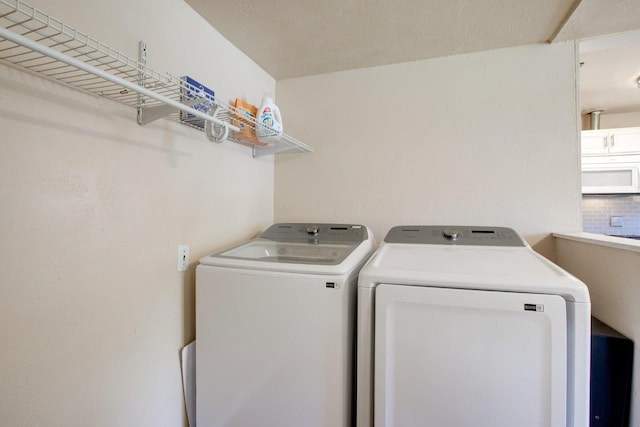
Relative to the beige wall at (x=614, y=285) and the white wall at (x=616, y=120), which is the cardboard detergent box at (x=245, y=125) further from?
the white wall at (x=616, y=120)

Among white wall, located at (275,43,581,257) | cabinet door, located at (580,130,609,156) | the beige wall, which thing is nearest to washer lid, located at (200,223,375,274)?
white wall, located at (275,43,581,257)

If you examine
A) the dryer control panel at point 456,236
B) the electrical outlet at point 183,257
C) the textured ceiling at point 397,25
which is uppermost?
the textured ceiling at point 397,25

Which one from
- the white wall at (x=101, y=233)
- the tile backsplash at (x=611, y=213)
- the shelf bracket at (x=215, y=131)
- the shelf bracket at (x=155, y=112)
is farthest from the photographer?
the tile backsplash at (x=611, y=213)

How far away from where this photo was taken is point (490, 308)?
0.95 meters

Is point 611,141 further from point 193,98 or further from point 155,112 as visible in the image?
point 155,112

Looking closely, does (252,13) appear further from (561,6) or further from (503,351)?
(503,351)

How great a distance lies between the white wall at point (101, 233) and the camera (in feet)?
2.64

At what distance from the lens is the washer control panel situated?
1.63 metres

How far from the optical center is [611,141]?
2852 millimetres

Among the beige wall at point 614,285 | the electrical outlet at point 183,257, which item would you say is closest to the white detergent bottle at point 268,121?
the electrical outlet at point 183,257

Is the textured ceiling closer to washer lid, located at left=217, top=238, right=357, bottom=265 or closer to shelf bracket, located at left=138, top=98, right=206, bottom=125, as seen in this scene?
shelf bracket, located at left=138, top=98, right=206, bottom=125

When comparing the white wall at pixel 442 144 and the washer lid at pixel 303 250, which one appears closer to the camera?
the washer lid at pixel 303 250

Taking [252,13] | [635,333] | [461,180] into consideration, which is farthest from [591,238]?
[252,13]

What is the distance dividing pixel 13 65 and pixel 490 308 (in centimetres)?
155
